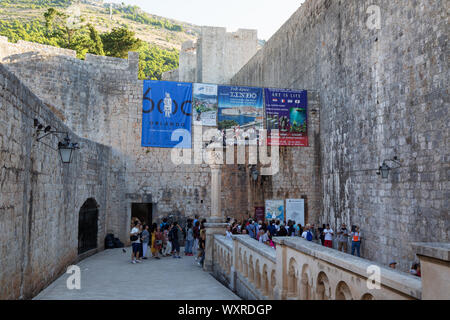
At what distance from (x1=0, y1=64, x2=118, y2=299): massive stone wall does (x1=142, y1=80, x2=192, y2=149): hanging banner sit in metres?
6.23

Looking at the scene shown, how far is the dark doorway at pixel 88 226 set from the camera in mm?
13141

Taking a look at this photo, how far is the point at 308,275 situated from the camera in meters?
4.54

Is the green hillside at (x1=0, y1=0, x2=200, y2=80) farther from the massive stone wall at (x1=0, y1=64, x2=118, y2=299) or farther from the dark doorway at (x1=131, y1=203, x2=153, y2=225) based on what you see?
the massive stone wall at (x1=0, y1=64, x2=118, y2=299)

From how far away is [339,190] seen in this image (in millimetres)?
16391

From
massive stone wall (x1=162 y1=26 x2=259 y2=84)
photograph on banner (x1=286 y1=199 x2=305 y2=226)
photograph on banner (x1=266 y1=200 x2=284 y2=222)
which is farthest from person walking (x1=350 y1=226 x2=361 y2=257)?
massive stone wall (x1=162 y1=26 x2=259 y2=84)

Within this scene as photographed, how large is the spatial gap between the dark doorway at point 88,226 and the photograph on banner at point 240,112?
683cm

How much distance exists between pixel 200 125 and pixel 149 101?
8.41ft

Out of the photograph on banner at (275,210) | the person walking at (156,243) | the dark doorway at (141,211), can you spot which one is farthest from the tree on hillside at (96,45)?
the person walking at (156,243)

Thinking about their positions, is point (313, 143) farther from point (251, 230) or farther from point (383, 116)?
point (251, 230)

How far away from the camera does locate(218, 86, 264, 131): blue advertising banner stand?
1838cm

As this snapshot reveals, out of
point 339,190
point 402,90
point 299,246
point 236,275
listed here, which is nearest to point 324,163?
point 339,190

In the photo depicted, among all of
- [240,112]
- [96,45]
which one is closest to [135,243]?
[240,112]

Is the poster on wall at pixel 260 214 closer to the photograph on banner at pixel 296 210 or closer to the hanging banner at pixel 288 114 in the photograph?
the photograph on banner at pixel 296 210
